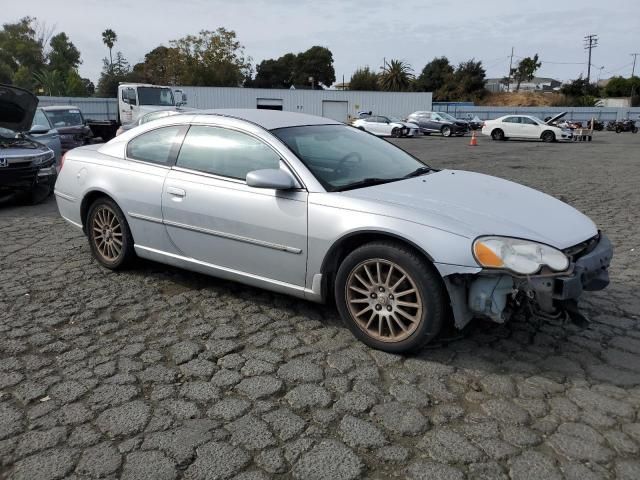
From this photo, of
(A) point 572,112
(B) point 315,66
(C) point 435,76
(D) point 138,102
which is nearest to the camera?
(D) point 138,102

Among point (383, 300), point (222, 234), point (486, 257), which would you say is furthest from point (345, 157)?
point (486, 257)

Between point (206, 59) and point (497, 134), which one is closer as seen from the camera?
point (497, 134)

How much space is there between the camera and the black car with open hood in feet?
26.0

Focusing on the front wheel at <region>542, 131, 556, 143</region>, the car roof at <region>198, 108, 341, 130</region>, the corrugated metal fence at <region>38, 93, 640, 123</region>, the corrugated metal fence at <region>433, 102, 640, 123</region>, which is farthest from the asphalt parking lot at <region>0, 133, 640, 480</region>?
the corrugated metal fence at <region>433, 102, 640, 123</region>

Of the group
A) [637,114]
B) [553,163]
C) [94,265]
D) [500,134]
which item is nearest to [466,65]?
[637,114]

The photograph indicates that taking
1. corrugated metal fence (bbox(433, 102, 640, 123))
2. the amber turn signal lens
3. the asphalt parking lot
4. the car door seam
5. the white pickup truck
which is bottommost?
the asphalt parking lot

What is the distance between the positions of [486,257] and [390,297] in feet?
2.07

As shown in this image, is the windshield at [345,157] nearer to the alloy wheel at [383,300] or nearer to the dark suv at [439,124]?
the alloy wheel at [383,300]

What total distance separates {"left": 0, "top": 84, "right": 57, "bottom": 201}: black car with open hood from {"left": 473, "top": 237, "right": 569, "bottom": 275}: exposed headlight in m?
7.14

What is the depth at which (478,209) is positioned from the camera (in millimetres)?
3512

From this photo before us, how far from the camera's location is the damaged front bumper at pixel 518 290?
122 inches

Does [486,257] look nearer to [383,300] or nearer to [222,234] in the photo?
[383,300]

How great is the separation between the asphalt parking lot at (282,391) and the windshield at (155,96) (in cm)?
1791

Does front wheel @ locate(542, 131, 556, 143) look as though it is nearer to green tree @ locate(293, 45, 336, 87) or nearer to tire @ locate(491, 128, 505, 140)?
tire @ locate(491, 128, 505, 140)
